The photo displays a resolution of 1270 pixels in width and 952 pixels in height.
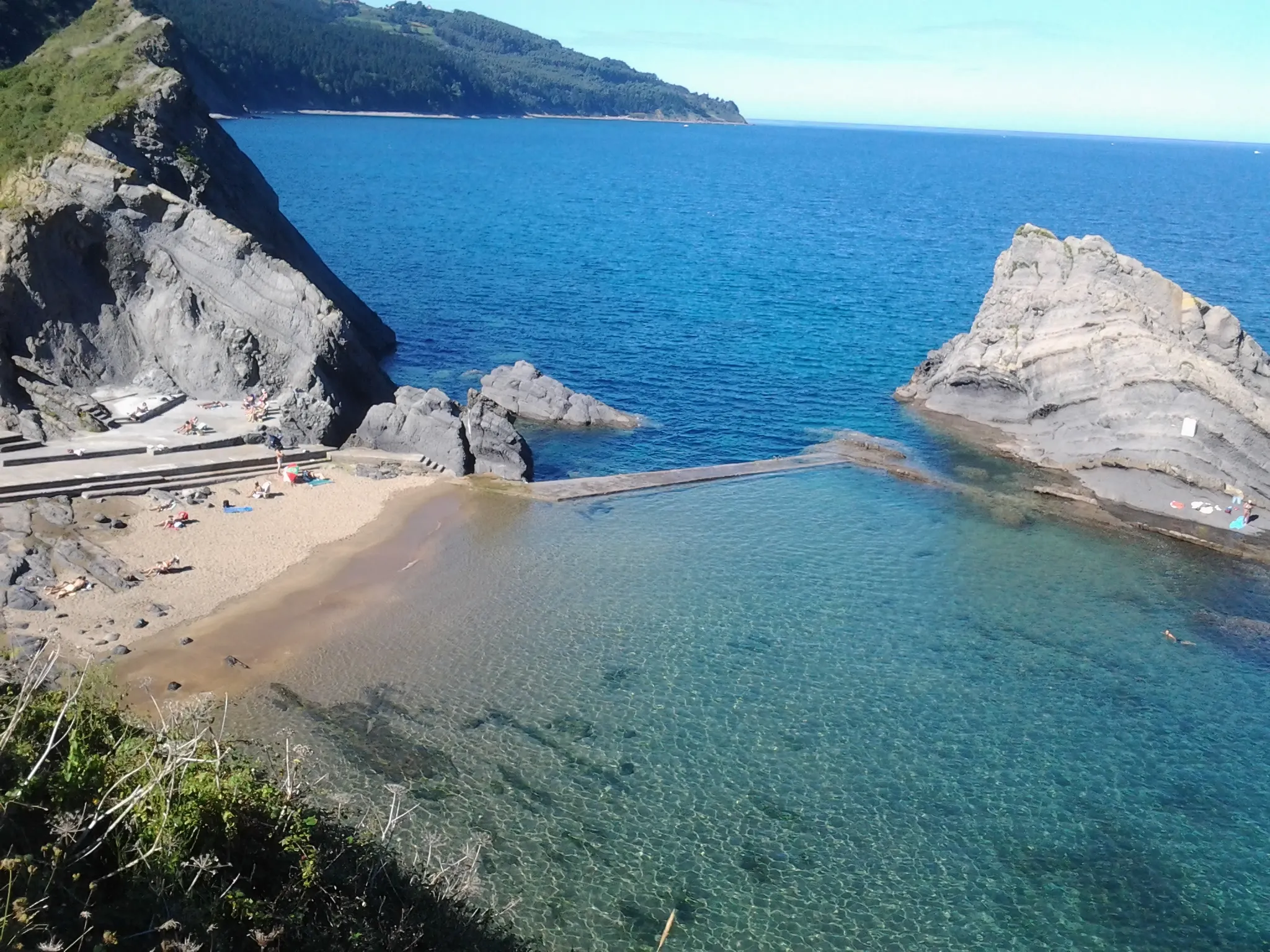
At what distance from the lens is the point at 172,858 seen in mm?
13234

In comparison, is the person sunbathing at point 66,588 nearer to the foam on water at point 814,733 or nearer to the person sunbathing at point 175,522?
the person sunbathing at point 175,522

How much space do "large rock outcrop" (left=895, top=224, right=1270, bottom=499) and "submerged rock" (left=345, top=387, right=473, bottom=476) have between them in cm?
2558

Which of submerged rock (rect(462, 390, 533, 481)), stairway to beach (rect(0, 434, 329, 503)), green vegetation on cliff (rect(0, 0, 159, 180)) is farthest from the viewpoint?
green vegetation on cliff (rect(0, 0, 159, 180))

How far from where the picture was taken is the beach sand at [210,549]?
91.4 feet

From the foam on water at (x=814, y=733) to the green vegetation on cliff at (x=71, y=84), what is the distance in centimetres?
2667

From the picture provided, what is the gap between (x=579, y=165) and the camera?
589 feet

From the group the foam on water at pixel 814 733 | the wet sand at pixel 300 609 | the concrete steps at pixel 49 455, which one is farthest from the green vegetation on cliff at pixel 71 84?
the foam on water at pixel 814 733

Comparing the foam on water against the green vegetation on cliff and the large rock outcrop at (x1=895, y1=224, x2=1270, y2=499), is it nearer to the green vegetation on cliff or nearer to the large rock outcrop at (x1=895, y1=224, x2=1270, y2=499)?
the large rock outcrop at (x1=895, y1=224, x2=1270, y2=499)

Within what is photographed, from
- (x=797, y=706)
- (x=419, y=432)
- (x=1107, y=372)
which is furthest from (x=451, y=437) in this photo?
(x=1107, y=372)

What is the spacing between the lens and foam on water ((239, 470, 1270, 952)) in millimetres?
20703

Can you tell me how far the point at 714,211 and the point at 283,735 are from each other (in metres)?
112

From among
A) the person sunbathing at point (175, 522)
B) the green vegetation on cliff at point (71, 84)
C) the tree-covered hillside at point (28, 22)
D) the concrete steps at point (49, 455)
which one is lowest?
the person sunbathing at point (175, 522)

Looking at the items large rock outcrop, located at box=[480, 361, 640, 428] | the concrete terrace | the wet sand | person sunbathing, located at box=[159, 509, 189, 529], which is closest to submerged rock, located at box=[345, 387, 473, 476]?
the concrete terrace

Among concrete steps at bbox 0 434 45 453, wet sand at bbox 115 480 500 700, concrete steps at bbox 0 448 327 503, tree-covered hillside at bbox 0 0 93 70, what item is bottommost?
wet sand at bbox 115 480 500 700
